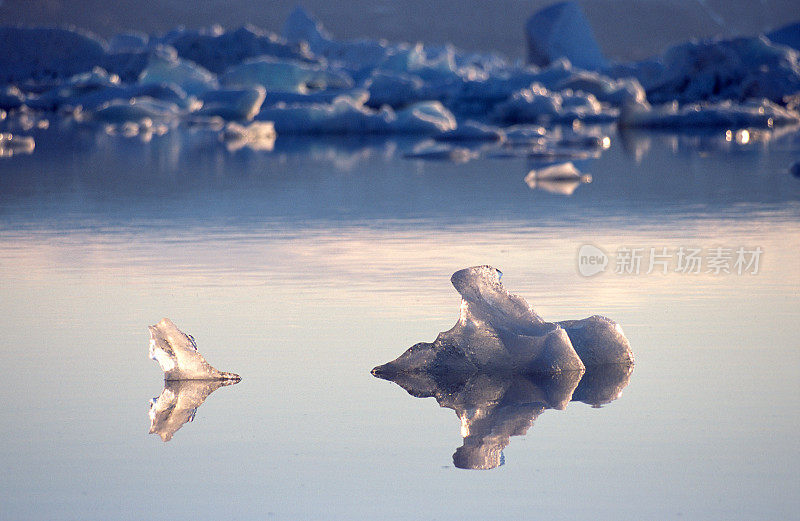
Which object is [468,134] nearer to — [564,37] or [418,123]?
[418,123]

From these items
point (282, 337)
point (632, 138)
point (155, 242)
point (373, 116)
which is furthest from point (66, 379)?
point (373, 116)

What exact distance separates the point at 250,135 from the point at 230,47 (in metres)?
26.3

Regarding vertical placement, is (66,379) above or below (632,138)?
below

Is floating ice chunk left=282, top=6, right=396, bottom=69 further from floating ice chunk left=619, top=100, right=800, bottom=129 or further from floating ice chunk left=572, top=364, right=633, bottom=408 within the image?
floating ice chunk left=572, top=364, right=633, bottom=408

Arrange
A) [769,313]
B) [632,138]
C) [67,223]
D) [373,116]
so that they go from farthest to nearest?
[373,116], [632,138], [67,223], [769,313]

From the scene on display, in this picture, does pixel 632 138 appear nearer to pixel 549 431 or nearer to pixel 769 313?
pixel 769 313

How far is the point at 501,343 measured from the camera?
388cm

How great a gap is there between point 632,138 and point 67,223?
12851 millimetres

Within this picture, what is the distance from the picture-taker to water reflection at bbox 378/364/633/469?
10.5 feet

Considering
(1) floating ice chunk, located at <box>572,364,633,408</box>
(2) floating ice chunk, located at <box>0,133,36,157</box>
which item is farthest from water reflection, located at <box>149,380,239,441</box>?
(2) floating ice chunk, located at <box>0,133,36,157</box>

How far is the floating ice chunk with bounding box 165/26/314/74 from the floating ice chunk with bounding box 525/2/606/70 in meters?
8.00

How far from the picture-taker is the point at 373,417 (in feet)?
11.0

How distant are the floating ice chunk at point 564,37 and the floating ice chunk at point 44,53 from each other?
15.1 metres

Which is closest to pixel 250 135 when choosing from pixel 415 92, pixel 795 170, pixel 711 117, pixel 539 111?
pixel 539 111
